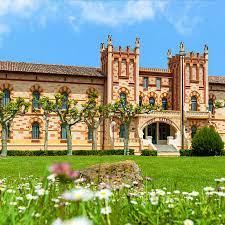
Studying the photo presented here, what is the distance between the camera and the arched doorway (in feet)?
165

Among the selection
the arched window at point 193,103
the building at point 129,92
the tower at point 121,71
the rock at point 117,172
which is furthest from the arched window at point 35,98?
the rock at point 117,172

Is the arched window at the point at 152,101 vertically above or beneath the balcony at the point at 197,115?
above

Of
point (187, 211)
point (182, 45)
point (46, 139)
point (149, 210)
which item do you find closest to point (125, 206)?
point (149, 210)

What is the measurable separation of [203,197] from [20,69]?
42.1 metres

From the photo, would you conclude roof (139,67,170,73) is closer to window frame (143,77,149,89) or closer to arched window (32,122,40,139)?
window frame (143,77,149,89)

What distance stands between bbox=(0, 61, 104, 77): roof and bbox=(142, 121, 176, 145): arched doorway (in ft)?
28.0

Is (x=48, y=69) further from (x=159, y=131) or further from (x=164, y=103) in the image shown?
(x=159, y=131)

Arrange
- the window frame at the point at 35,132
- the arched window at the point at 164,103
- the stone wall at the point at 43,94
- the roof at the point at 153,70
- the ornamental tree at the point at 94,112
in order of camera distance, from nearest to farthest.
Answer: the ornamental tree at the point at 94,112 → the stone wall at the point at 43,94 → the window frame at the point at 35,132 → the roof at the point at 153,70 → the arched window at the point at 164,103

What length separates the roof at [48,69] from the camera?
45537 millimetres

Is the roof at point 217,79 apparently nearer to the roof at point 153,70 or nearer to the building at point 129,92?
the building at point 129,92

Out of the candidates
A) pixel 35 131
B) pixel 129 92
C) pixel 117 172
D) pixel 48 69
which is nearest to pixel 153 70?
pixel 129 92

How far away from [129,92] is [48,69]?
9430 mm

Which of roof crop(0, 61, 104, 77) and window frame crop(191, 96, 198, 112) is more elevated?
roof crop(0, 61, 104, 77)

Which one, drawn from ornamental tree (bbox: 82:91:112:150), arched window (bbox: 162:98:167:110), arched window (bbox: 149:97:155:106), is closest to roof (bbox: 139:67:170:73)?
arched window (bbox: 149:97:155:106)
